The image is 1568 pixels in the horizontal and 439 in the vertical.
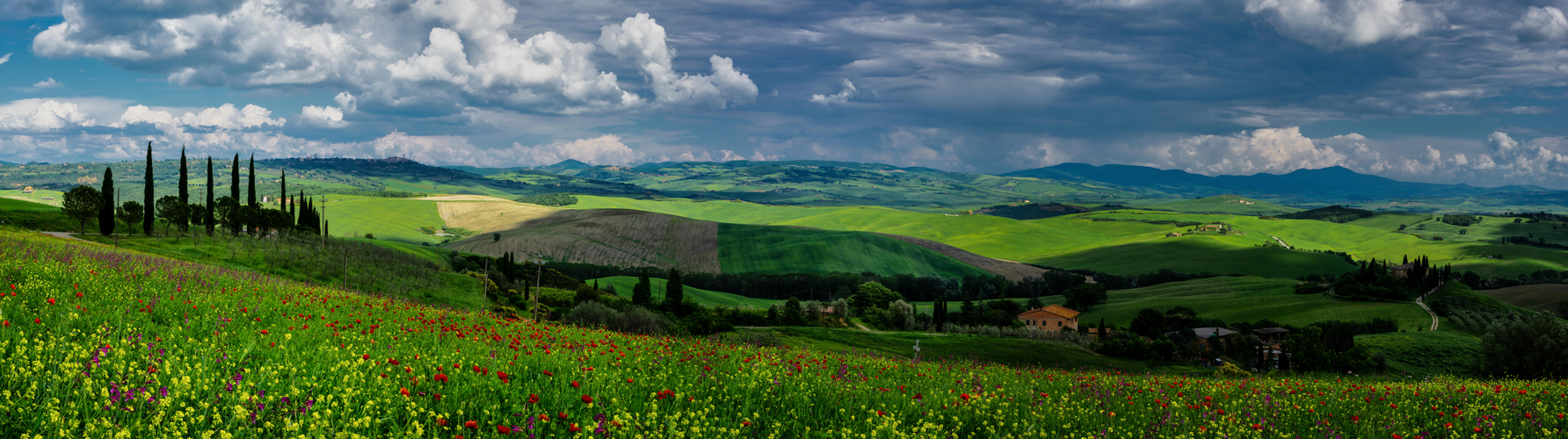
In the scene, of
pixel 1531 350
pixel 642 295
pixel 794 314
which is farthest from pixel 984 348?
pixel 642 295

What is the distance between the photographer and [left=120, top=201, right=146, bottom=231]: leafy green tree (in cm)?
7984

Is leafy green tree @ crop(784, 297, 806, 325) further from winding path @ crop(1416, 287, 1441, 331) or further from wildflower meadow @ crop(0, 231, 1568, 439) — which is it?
winding path @ crop(1416, 287, 1441, 331)

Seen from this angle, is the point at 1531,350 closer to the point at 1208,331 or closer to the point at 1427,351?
the point at 1427,351

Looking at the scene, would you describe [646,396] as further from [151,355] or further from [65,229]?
[65,229]

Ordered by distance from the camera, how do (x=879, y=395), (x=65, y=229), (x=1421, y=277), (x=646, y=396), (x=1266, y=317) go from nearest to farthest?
(x=646, y=396)
(x=879, y=395)
(x=65, y=229)
(x=1266, y=317)
(x=1421, y=277)

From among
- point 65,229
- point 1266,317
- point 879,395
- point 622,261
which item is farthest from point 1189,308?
point 65,229

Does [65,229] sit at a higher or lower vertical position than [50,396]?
lower

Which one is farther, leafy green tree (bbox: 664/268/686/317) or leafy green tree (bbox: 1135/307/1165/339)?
leafy green tree (bbox: 1135/307/1165/339)

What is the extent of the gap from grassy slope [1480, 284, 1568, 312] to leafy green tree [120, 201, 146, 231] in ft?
648

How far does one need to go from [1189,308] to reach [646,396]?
136m

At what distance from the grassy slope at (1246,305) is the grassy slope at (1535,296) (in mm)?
33145

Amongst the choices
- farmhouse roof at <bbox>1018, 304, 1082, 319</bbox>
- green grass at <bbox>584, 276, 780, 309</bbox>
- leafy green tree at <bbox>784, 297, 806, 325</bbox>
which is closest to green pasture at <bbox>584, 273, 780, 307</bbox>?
green grass at <bbox>584, 276, 780, 309</bbox>

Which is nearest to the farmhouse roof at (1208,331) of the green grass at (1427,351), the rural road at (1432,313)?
the green grass at (1427,351)

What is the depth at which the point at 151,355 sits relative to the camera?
8.27 meters
